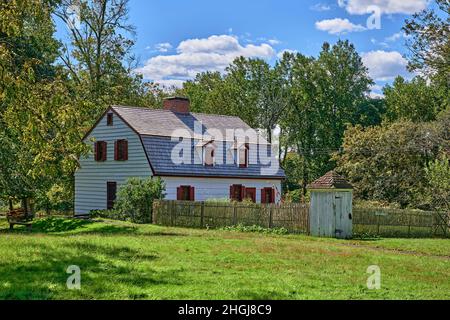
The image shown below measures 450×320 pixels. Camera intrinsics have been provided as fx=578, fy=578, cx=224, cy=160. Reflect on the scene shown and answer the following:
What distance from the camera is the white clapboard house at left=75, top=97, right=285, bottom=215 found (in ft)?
115

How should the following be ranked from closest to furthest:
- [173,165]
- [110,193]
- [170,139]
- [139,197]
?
[139,197]
[173,165]
[170,139]
[110,193]

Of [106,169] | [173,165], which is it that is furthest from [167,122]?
[106,169]

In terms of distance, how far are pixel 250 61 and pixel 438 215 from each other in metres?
40.9

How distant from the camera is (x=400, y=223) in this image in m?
28.5

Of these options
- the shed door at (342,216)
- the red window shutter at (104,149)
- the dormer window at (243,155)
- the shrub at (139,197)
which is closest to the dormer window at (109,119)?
the red window shutter at (104,149)

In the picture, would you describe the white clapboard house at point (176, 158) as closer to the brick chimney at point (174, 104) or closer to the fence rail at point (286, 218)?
the brick chimney at point (174, 104)

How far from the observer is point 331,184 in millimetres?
24859

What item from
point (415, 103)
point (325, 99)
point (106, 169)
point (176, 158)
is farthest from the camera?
point (325, 99)

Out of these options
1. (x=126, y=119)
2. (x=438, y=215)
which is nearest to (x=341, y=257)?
(x=438, y=215)

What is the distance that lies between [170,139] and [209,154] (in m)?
3.00

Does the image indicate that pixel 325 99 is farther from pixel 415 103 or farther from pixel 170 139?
pixel 170 139

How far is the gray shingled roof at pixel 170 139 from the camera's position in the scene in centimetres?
3453

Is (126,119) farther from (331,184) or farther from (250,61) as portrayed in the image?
(250,61)
